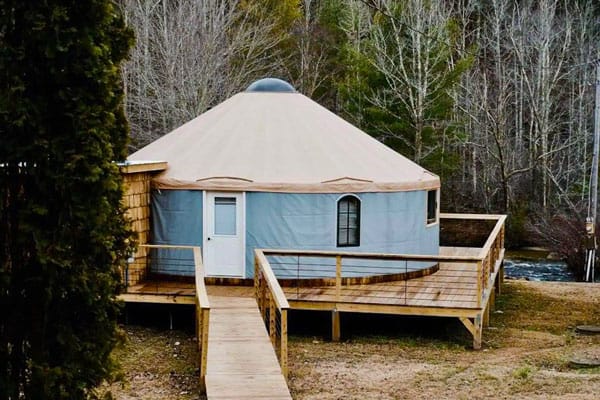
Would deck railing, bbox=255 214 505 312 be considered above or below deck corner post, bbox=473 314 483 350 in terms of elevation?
above

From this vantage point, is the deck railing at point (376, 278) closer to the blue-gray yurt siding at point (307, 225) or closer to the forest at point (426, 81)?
the blue-gray yurt siding at point (307, 225)

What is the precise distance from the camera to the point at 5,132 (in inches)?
207

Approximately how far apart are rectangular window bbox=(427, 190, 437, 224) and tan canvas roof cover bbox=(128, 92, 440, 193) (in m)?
0.17

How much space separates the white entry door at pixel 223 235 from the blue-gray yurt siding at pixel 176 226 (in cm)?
14

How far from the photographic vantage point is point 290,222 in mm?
12375

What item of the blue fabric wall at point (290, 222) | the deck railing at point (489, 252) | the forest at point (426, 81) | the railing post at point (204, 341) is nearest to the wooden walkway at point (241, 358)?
the railing post at point (204, 341)

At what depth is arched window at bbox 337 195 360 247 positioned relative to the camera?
41.2ft

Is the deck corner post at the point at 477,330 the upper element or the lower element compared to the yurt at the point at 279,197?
lower

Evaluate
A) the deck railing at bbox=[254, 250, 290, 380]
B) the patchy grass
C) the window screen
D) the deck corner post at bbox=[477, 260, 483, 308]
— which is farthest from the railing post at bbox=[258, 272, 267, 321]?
the deck corner post at bbox=[477, 260, 483, 308]

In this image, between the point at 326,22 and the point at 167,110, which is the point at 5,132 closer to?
the point at 167,110

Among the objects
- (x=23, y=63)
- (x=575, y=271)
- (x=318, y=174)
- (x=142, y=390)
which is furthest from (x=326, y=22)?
(x=23, y=63)

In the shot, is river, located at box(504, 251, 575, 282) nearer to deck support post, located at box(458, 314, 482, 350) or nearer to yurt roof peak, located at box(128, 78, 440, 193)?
yurt roof peak, located at box(128, 78, 440, 193)

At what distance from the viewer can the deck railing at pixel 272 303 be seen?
8422mm

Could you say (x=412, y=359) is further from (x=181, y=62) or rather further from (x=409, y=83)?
(x=181, y=62)
